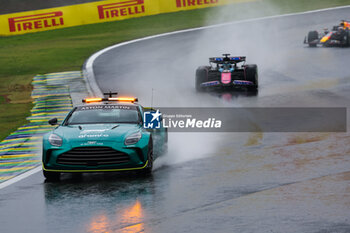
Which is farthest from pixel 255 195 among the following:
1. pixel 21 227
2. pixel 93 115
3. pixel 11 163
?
pixel 11 163

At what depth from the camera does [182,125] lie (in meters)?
17.8

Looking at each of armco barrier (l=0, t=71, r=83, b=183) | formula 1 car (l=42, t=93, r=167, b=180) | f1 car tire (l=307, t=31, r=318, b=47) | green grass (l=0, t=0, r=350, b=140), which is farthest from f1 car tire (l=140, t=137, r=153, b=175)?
f1 car tire (l=307, t=31, r=318, b=47)

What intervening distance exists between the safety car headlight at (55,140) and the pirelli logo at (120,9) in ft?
111

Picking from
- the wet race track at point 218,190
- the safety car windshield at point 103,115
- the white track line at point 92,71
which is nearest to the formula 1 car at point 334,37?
the white track line at point 92,71

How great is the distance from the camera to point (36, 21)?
4372 centimetres

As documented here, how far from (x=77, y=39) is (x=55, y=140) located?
29.2 m

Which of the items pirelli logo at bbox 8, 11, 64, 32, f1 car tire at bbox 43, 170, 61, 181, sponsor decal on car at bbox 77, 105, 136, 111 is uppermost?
pirelli logo at bbox 8, 11, 64, 32

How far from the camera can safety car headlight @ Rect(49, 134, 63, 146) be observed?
452 inches

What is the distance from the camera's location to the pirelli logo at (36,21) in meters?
43.2

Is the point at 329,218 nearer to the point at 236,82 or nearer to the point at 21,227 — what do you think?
the point at 21,227

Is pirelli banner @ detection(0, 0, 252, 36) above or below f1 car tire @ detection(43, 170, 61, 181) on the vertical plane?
above

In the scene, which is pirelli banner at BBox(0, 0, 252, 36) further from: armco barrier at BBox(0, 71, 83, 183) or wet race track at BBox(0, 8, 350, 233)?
wet race track at BBox(0, 8, 350, 233)

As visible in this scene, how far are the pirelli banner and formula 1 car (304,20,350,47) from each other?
13.7 m

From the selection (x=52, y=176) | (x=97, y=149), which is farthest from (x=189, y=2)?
(x=97, y=149)
